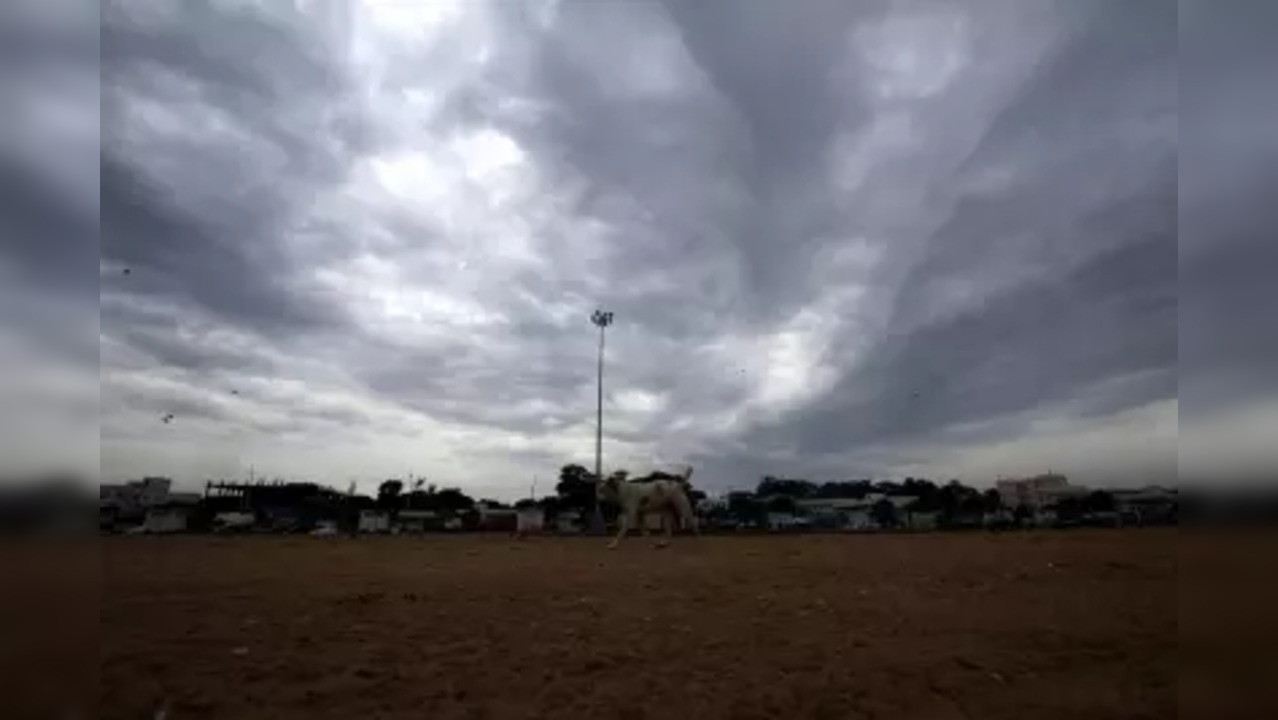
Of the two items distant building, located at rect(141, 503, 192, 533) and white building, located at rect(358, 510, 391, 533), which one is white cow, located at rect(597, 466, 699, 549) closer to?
white building, located at rect(358, 510, 391, 533)

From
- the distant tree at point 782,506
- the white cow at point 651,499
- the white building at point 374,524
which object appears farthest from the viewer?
the distant tree at point 782,506

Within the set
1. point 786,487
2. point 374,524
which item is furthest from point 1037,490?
point 374,524

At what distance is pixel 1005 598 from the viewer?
984cm

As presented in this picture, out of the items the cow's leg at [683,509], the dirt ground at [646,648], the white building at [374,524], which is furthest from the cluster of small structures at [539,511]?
the dirt ground at [646,648]

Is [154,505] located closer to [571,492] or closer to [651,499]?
[571,492]

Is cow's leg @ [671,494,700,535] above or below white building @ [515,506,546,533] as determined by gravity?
above

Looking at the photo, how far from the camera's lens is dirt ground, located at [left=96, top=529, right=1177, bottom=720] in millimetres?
5570

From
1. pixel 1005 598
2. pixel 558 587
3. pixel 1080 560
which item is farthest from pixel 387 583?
pixel 1080 560

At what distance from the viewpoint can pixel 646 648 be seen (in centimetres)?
723

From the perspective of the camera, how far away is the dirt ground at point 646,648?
219 inches

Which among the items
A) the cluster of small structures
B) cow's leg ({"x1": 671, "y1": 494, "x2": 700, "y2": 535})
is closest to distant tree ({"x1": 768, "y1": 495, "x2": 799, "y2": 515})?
the cluster of small structures

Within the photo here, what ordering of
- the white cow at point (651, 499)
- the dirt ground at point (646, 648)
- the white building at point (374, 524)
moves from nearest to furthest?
the dirt ground at point (646, 648)
the white cow at point (651, 499)
the white building at point (374, 524)

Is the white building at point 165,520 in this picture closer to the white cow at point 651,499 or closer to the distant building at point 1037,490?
the white cow at point 651,499

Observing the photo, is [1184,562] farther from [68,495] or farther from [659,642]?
[659,642]
